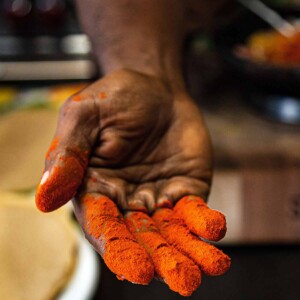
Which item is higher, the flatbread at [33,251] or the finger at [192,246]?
the finger at [192,246]

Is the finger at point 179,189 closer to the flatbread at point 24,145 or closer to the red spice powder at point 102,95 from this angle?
the red spice powder at point 102,95

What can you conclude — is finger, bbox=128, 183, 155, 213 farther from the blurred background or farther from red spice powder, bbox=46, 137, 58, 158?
the blurred background

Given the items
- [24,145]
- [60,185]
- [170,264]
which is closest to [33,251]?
[24,145]

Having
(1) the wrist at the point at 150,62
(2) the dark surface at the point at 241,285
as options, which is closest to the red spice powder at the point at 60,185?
(1) the wrist at the point at 150,62

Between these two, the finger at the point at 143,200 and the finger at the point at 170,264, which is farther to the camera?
the finger at the point at 143,200

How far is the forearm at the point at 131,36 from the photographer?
3.95 feet

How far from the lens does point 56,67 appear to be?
2389mm

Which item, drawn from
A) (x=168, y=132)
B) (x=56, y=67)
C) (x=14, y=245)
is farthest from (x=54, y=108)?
(x=168, y=132)

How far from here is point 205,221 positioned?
81 cm

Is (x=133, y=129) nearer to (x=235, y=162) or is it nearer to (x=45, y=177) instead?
(x=45, y=177)

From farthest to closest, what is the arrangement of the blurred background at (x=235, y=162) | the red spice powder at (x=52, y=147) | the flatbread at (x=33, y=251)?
the blurred background at (x=235, y=162) < the flatbread at (x=33, y=251) < the red spice powder at (x=52, y=147)

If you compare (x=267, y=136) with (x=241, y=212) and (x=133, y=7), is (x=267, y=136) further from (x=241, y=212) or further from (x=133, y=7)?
(x=133, y=7)

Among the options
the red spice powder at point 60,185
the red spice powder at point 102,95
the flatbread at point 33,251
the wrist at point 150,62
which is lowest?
the flatbread at point 33,251

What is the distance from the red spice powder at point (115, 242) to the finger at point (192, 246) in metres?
0.07
